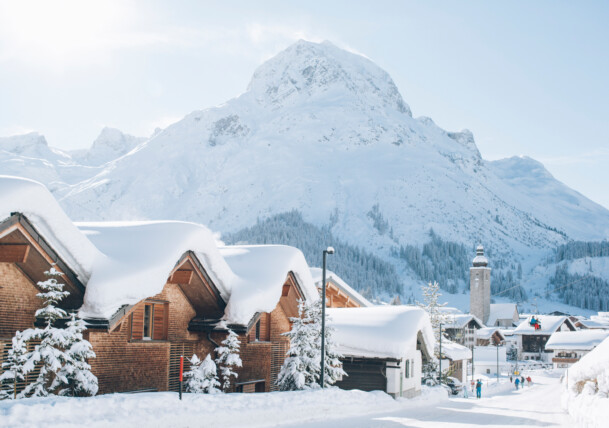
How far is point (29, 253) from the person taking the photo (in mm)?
14562

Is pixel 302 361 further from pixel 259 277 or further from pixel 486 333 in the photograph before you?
pixel 486 333

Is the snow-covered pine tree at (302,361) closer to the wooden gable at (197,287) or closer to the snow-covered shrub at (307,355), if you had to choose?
the snow-covered shrub at (307,355)

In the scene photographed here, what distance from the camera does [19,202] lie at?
44.3 feet

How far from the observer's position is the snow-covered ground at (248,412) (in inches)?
468

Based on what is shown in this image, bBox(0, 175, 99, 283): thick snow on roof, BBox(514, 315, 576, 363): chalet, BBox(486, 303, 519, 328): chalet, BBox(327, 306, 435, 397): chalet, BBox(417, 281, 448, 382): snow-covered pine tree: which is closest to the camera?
BBox(0, 175, 99, 283): thick snow on roof

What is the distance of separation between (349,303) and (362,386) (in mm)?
15928

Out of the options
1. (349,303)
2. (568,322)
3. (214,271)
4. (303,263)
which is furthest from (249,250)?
(568,322)

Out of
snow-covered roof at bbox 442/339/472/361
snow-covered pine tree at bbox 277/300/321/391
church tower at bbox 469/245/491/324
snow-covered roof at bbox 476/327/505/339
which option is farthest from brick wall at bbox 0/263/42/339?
church tower at bbox 469/245/491/324

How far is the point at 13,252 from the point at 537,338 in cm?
11548

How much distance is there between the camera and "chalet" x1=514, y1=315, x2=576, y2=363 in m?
115

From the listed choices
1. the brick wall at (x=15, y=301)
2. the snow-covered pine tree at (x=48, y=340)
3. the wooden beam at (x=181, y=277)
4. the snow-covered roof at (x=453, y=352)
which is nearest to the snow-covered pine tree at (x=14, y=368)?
the snow-covered pine tree at (x=48, y=340)

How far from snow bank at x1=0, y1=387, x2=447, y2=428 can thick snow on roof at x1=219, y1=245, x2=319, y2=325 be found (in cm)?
322

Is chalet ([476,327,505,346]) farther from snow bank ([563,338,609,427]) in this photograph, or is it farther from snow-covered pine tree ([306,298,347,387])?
snow-covered pine tree ([306,298,347,387])

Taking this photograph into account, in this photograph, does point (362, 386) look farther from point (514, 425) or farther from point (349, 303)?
point (349, 303)
